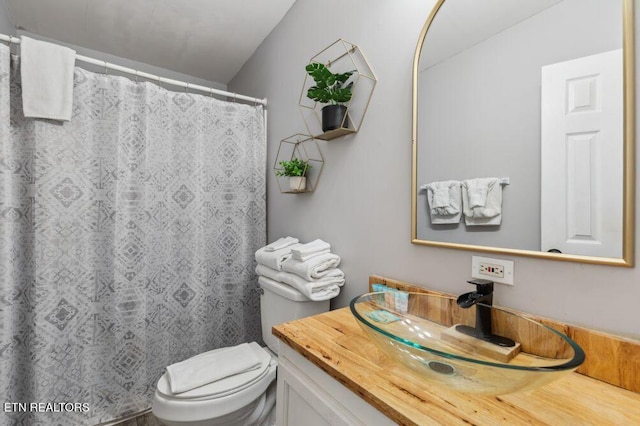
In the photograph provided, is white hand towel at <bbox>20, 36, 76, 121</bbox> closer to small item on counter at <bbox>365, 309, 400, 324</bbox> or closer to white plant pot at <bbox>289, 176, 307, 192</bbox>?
white plant pot at <bbox>289, 176, 307, 192</bbox>

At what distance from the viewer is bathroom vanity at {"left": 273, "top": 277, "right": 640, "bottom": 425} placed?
0.53m

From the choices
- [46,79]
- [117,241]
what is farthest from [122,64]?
[117,241]

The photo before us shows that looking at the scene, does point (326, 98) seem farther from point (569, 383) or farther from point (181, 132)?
point (569, 383)

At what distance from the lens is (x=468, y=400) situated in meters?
0.58

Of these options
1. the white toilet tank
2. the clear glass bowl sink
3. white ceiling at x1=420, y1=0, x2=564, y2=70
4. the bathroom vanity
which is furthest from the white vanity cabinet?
white ceiling at x1=420, y1=0, x2=564, y2=70

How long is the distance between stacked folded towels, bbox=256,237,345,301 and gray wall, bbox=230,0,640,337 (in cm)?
6

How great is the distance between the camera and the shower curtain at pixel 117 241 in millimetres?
1356

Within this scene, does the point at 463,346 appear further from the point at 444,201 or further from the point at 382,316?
the point at 444,201

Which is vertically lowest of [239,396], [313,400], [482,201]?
[239,396]

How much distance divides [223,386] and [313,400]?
556 mm

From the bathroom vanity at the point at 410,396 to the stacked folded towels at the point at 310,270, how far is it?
40 cm

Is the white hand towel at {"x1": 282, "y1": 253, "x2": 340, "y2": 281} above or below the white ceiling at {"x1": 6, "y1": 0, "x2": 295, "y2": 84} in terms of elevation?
below

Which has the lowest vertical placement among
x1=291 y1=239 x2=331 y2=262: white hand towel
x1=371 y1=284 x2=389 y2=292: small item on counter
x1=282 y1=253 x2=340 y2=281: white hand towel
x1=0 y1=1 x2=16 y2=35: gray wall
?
x1=371 y1=284 x2=389 y2=292: small item on counter

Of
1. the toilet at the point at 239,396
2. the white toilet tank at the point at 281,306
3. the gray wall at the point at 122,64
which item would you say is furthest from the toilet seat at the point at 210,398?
the gray wall at the point at 122,64
